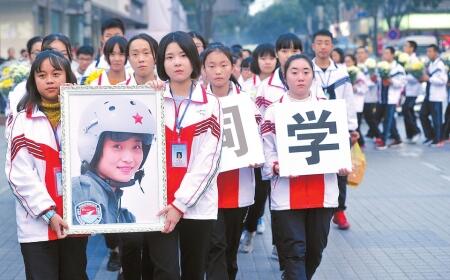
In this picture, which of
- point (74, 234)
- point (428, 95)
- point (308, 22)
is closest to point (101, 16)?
point (428, 95)

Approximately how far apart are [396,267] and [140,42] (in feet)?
9.56

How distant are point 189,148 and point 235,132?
938mm

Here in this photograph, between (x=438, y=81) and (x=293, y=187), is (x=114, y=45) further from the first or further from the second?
(x=438, y=81)

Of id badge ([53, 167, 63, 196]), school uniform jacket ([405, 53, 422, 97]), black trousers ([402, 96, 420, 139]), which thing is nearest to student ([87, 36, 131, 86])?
id badge ([53, 167, 63, 196])

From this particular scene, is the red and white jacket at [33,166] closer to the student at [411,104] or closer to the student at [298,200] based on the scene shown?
the student at [298,200]

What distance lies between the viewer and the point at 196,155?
4113 mm

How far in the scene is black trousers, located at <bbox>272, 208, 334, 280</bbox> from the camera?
198 inches

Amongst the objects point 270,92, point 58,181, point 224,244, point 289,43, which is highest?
point 289,43

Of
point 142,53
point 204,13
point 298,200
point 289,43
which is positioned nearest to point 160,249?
point 298,200

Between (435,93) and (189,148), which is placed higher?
(435,93)

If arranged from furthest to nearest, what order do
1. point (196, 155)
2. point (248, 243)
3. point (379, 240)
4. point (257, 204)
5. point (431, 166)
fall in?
point (431, 166)
point (379, 240)
point (248, 243)
point (257, 204)
point (196, 155)

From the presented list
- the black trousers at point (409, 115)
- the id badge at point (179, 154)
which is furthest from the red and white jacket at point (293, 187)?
the black trousers at point (409, 115)

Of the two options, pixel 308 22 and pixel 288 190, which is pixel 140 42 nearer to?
pixel 288 190

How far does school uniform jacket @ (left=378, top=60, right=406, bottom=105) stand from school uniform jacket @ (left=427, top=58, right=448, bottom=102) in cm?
54
